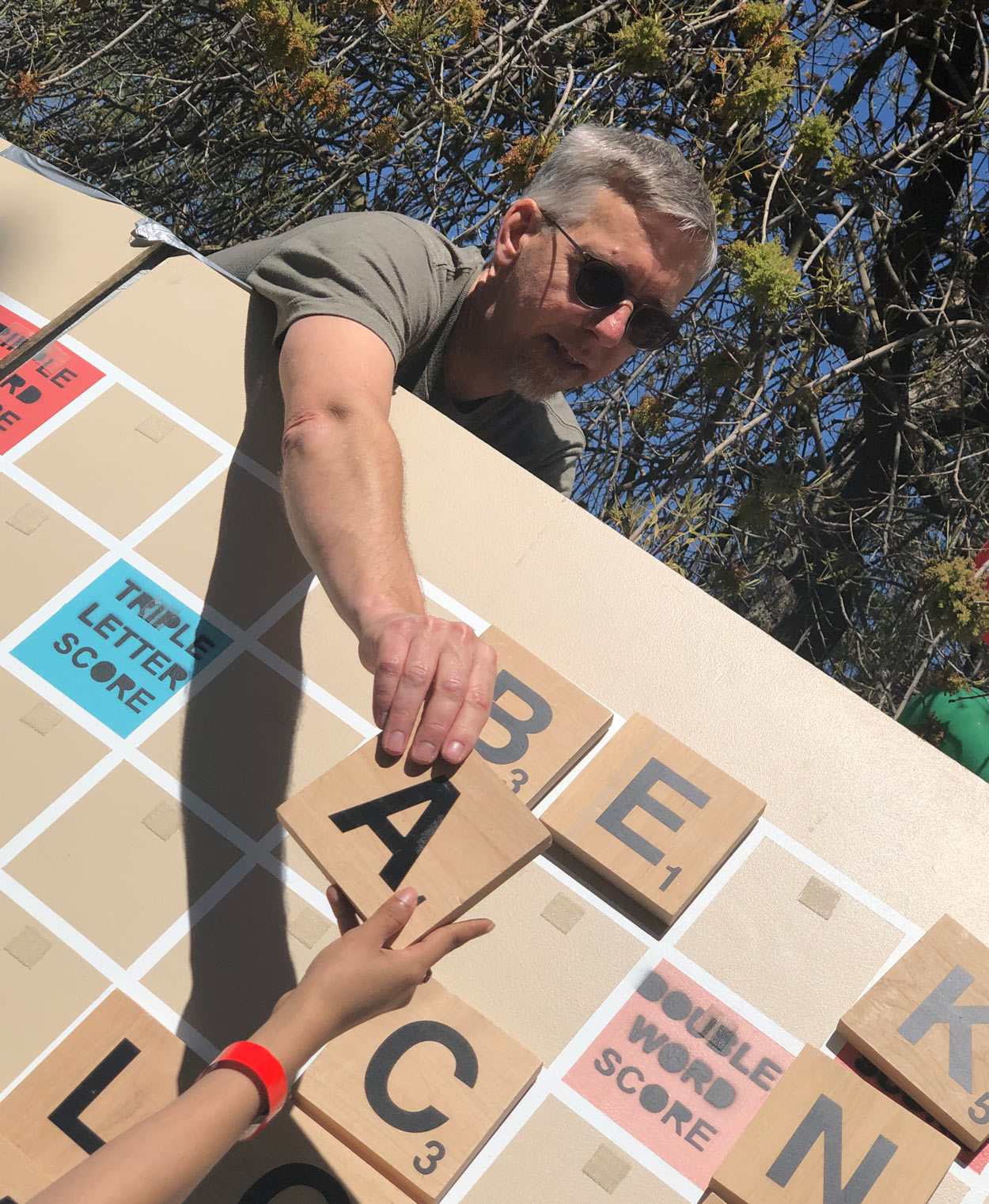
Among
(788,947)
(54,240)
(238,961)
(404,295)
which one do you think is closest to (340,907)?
(238,961)

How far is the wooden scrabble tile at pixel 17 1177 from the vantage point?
1195 millimetres

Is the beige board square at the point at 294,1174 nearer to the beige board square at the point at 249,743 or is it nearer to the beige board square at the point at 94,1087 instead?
the beige board square at the point at 94,1087

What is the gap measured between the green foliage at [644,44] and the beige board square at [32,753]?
1.99 meters

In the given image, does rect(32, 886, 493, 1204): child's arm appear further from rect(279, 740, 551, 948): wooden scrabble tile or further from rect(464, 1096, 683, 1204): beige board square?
rect(464, 1096, 683, 1204): beige board square

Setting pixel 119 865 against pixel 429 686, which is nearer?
pixel 429 686

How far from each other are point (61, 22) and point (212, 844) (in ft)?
9.77

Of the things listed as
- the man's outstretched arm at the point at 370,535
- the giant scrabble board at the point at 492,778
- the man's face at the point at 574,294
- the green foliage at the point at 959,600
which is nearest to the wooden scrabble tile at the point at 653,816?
the giant scrabble board at the point at 492,778

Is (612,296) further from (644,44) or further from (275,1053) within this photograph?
(275,1053)

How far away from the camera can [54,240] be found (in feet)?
6.67

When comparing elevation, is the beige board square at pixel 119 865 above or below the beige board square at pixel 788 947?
below

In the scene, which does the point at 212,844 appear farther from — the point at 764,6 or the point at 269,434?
the point at 764,6

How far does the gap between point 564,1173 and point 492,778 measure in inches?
20.5

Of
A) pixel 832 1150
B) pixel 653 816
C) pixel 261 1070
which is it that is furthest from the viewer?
pixel 653 816

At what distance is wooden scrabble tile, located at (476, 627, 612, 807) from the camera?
153 centimetres
